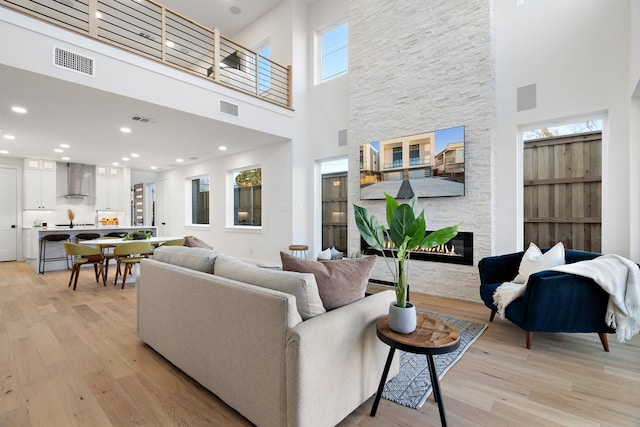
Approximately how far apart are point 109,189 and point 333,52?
25.9ft

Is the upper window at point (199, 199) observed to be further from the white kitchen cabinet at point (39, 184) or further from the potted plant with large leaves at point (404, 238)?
the potted plant with large leaves at point (404, 238)

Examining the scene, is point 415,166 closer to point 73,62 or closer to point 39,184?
point 73,62

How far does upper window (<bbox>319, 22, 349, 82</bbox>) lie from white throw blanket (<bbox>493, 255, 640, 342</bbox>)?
4.99m

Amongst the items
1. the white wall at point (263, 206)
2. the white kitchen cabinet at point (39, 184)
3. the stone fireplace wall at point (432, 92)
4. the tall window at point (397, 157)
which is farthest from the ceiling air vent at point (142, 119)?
the white kitchen cabinet at point (39, 184)

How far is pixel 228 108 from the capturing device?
5.03 m

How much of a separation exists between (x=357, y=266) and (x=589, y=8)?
4.29 metres

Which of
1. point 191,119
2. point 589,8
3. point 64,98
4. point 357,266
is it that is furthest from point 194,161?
→ point 589,8

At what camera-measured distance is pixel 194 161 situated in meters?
8.48

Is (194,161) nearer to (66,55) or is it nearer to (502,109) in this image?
(66,55)

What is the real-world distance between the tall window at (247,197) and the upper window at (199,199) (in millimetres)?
1241

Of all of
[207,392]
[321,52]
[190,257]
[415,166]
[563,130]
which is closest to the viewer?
[207,392]

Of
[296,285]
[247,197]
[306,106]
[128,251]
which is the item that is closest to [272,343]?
[296,285]

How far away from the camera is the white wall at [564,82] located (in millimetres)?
3287

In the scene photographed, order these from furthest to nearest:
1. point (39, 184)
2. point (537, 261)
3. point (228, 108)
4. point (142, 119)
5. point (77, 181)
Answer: point (77, 181), point (39, 184), point (228, 108), point (142, 119), point (537, 261)
